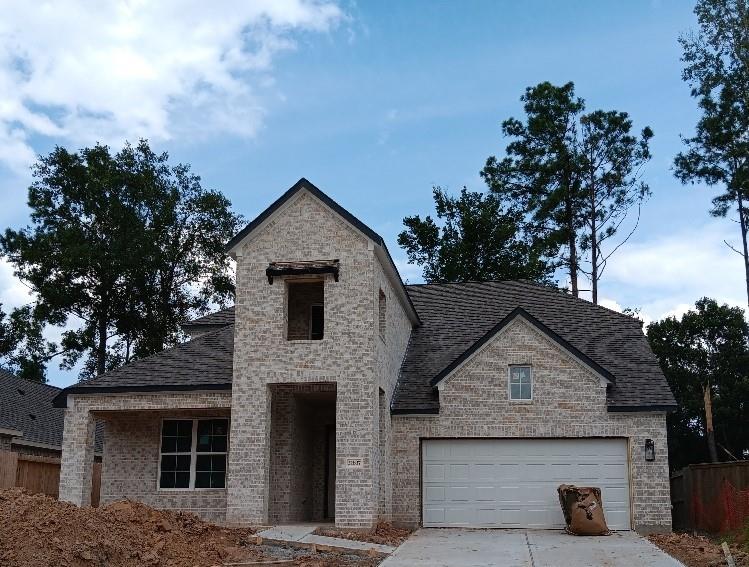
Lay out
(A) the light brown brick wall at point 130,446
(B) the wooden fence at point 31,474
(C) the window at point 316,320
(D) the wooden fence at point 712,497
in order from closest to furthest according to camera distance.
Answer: (D) the wooden fence at point 712,497 < (A) the light brown brick wall at point 130,446 < (C) the window at point 316,320 < (B) the wooden fence at point 31,474

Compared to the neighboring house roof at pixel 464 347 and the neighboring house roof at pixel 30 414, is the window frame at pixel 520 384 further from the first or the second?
the neighboring house roof at pixel 30 414

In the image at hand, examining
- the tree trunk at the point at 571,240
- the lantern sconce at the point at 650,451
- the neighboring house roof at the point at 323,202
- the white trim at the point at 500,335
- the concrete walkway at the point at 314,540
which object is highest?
the tree trunk at the point at 571,240

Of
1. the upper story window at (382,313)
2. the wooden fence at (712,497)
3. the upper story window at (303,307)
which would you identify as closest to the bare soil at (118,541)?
Result: the upper story window at (303,307)

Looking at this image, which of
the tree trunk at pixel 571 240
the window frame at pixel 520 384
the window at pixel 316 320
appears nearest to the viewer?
the window frame at pixel 520 384

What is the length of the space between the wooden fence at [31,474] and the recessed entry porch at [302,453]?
23.2 ft

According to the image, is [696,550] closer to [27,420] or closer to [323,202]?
[323,202]

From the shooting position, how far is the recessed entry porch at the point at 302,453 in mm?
19797

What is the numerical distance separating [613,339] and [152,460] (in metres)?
12.6

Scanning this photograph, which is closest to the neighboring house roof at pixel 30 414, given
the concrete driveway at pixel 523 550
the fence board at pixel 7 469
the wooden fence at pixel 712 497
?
the fence board at pixel 7 469

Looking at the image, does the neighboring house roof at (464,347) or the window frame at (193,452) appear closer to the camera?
the neighboring house roof at (464,347)

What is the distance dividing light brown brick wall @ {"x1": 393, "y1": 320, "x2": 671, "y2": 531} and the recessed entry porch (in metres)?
2.25

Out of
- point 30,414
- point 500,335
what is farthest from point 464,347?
point 30,414

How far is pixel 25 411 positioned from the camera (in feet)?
98.3

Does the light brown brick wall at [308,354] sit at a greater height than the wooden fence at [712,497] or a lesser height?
greater
